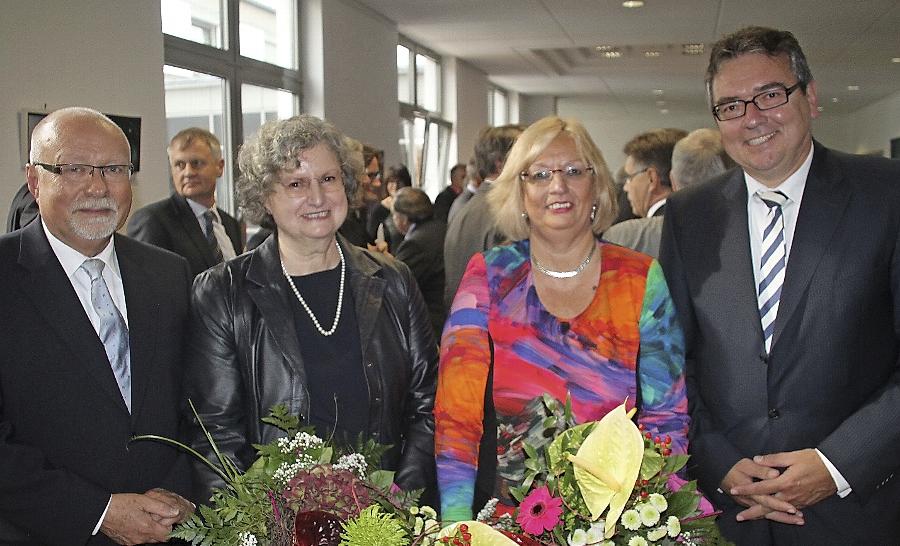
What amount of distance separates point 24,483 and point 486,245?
8.11 feet

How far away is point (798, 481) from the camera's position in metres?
2.02

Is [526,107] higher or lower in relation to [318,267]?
higher

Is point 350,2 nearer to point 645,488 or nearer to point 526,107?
point 645,488

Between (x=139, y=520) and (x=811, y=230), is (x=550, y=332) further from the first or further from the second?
(x=139, y=520)

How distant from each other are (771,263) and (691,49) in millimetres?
11377

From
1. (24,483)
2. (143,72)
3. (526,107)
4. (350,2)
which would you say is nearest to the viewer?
(24,483)

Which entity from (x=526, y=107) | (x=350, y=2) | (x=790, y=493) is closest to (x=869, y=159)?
(x=790, y=493)

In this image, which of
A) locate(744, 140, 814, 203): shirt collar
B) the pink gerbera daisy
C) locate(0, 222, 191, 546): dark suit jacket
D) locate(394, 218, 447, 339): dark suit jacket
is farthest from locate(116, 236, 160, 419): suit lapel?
locate(394, 218, 447, 339): dark suit jacket

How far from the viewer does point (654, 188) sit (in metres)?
4.02

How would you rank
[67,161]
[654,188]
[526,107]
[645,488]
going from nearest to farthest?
1. [645,488]
2. [67,161]
3. [654,188]
4. [526,107]

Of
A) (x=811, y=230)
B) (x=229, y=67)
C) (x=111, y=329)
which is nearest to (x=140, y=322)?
(x=111, y=329)

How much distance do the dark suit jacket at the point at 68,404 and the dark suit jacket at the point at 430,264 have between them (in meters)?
2.75

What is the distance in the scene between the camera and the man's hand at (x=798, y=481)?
6.64 feet

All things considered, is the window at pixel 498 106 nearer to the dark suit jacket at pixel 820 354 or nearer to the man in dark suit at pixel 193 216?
the man in dark suit at pixel 193 216
